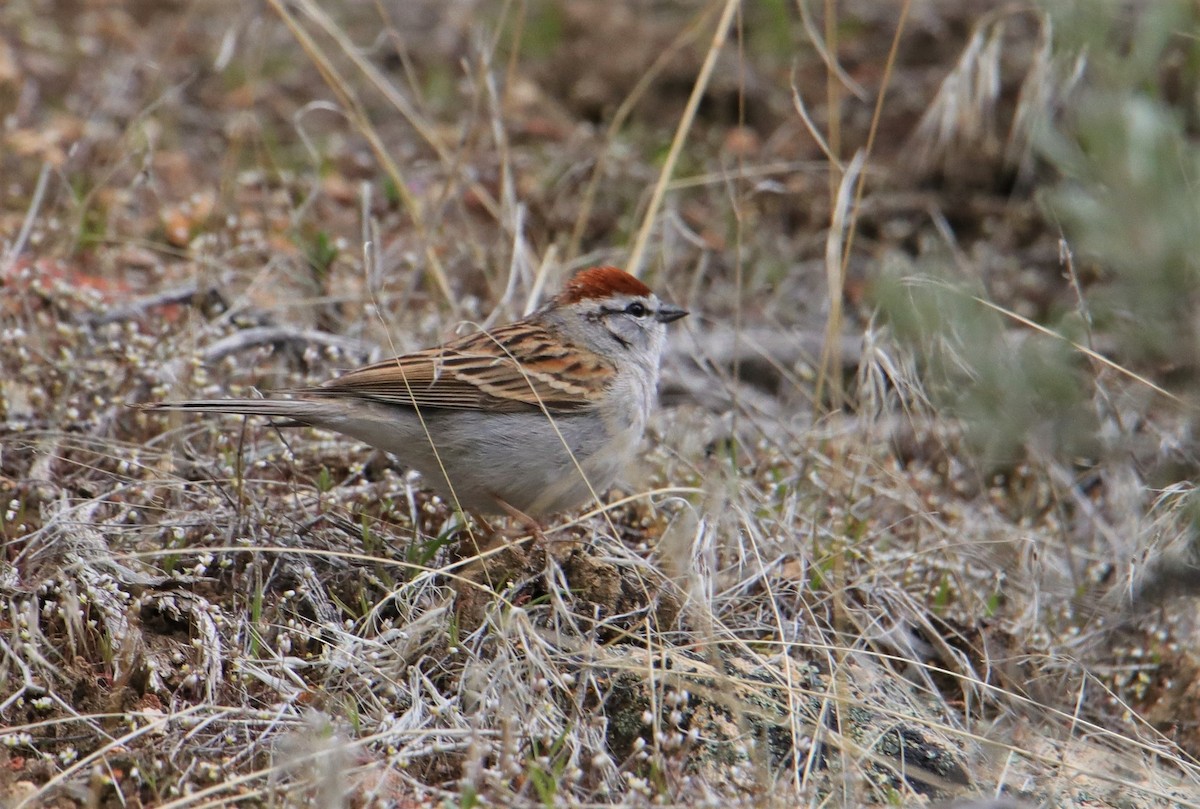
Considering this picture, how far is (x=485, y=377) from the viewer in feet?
15.5

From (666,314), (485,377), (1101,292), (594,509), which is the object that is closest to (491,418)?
(485,377)

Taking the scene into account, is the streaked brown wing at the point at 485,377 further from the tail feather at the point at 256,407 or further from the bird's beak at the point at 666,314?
the bird's beak at the point at 666,314

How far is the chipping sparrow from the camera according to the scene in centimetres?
454

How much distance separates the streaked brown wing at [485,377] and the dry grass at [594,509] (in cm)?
23

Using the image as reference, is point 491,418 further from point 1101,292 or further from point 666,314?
point 1101,292

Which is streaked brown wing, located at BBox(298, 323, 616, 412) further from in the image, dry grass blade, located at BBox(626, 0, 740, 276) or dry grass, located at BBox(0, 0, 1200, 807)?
dry grass blade, located at BBox(626, 0, 740, 276)

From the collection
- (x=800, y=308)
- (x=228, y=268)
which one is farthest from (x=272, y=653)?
(x=800, y=308)

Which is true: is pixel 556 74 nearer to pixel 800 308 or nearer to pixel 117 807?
pixel 800 308

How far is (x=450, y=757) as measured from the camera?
3816mm

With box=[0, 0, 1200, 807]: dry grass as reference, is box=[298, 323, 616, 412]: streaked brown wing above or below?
above

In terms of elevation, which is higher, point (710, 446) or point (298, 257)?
point (298, 257)

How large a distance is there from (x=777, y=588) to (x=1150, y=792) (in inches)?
50.7

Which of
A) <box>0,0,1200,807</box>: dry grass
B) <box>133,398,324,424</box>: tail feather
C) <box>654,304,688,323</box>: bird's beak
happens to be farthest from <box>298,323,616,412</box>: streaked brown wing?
<box>654,304,688,323</box>: bird's beak

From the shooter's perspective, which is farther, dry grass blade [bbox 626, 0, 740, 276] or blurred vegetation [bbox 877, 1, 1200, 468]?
dry grass blade [bbox 626, 0, 740, 276]
